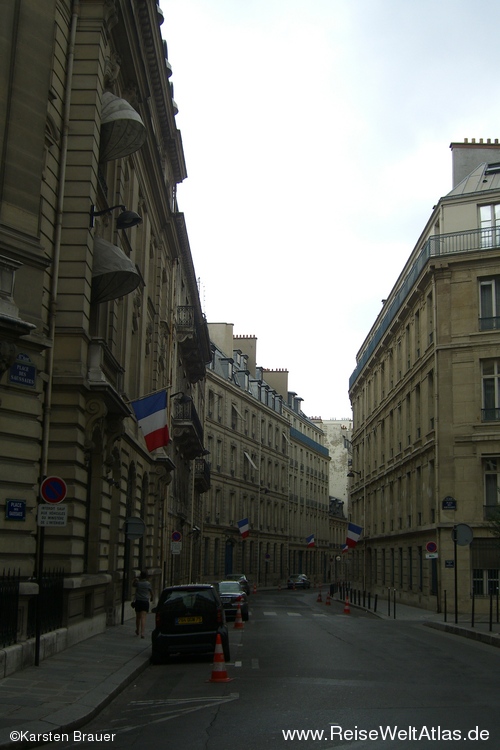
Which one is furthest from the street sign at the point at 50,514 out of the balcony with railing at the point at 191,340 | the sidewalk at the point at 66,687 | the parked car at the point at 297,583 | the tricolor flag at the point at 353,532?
the parked car at the point at 297,583

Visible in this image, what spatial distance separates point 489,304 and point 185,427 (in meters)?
14.6

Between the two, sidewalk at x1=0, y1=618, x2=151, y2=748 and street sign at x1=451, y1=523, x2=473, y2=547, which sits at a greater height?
street sign at x1=451, y1=523, x2=473, y2=547

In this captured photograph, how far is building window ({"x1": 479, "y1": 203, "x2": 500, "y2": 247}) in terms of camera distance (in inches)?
1398

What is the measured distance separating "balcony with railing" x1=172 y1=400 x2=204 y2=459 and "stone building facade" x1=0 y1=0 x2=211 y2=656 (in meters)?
13.3

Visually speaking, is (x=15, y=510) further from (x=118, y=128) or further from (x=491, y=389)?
(x=491, y=389)

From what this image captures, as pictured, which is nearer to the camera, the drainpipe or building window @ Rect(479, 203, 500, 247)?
the drainpipe

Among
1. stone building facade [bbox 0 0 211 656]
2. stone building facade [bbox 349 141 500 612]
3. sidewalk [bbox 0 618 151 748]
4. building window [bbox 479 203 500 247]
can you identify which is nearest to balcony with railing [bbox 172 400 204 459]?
stone building facade [bbox 349 141 500 612]

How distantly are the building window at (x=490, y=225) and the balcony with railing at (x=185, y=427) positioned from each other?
50.4 feet

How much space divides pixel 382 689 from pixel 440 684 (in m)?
1.20

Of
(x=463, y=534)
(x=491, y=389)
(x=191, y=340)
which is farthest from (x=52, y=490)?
(x=191, y=340)

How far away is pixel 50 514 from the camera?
1283cm

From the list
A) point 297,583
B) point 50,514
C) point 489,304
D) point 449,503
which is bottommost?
point 297,583

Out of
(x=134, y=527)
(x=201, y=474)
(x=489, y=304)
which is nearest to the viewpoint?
(x=134, y=527)

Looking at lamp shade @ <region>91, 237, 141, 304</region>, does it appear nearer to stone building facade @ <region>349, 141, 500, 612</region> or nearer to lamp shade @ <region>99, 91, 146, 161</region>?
lamp shade @ <region>99, 91, 146, 161</region>
